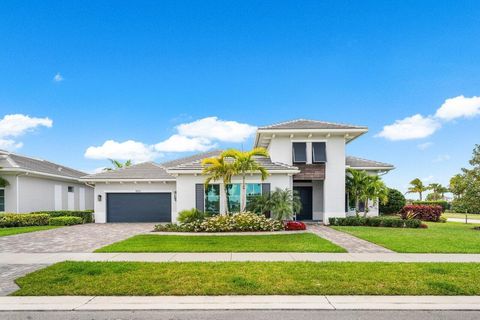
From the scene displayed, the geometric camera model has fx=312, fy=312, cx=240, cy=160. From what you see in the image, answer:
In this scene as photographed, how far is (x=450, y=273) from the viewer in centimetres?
694

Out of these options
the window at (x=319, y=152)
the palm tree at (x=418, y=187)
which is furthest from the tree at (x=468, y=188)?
the palm tree at (x=418, y=187)

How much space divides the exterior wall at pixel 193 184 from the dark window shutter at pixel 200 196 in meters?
0.17

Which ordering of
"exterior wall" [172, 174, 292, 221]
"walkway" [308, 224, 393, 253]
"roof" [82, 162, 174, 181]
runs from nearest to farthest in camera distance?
"walkway" [308, 224, 393, 253], "exterior wall" [172, 174, 292, 221], "roof" [82, 162, 174, 181]

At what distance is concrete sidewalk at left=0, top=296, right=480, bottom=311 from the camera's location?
199 inches

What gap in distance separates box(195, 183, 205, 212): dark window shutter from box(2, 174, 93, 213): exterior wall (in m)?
11.7

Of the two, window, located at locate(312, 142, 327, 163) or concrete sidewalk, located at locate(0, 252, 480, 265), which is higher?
window, located at locate(312, 142, 327, 163)

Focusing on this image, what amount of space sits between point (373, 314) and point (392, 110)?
64.7 feet

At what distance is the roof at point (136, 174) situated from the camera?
21078mm

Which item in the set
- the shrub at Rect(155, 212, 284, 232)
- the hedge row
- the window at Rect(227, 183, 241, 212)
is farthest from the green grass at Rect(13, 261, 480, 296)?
the hedge row

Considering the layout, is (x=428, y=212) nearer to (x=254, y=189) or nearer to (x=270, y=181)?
(x=270, y=181)

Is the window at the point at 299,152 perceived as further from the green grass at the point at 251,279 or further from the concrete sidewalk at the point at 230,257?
the green grass at the point at 251,279

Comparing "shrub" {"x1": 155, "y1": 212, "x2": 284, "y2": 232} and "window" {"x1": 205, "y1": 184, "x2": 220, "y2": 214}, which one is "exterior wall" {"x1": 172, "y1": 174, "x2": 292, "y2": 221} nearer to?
"window" {"x1": 205, "y1": 184, "x2": 220, "y2": 214}

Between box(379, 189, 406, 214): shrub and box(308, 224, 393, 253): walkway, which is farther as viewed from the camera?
box(379, 189, 406, 214): shrub

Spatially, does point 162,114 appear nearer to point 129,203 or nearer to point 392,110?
point 129,203
